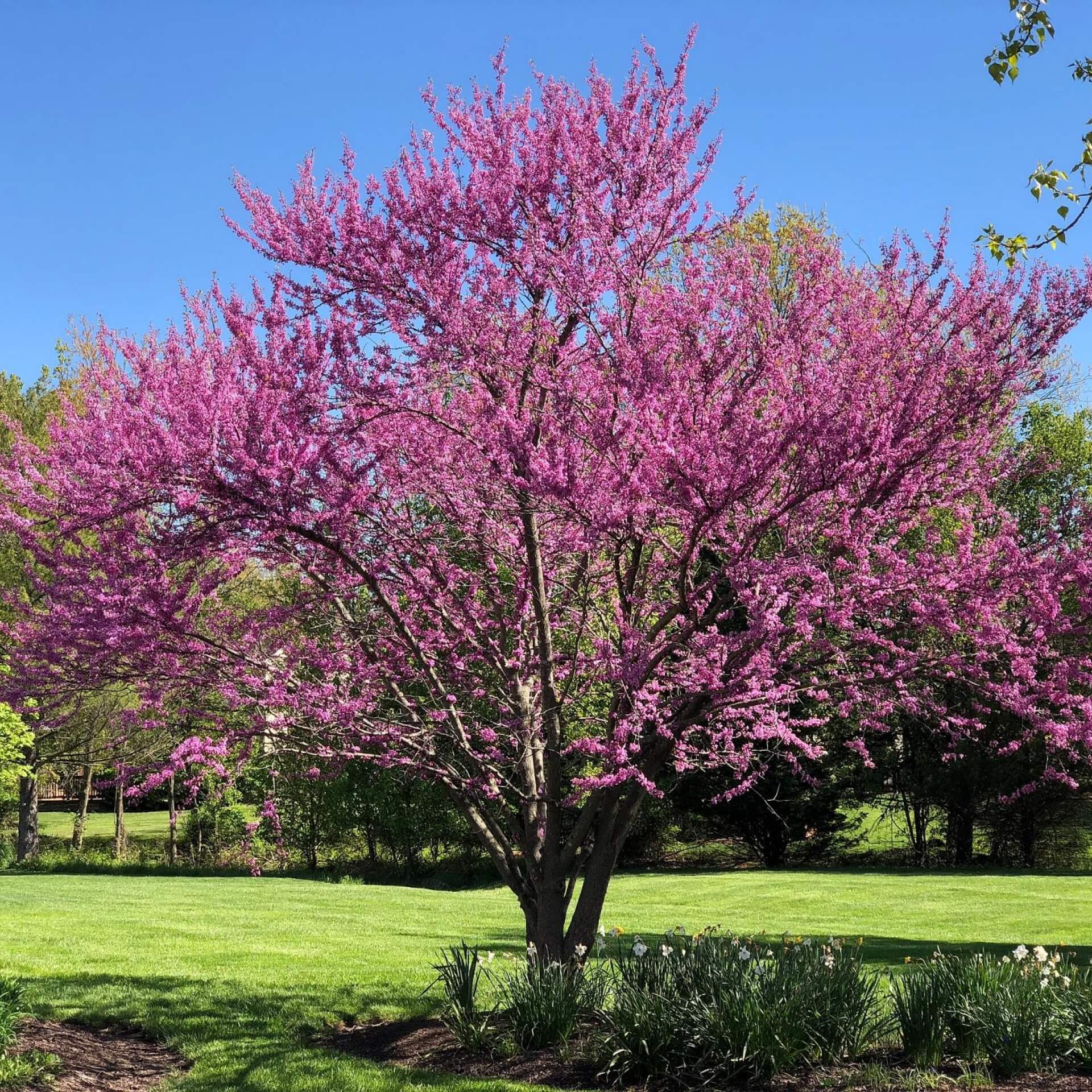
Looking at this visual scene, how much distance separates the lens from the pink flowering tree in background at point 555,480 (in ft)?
18.4

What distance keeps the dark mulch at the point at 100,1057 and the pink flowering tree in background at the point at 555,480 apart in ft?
6.31

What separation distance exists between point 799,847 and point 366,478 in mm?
19285

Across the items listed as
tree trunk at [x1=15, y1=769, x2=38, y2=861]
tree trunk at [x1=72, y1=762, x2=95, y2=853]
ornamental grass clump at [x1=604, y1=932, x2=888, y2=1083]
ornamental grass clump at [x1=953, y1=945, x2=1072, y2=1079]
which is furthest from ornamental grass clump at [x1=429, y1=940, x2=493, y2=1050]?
tree trunk at [x1=72, y1=762, x2=95, y2=853]

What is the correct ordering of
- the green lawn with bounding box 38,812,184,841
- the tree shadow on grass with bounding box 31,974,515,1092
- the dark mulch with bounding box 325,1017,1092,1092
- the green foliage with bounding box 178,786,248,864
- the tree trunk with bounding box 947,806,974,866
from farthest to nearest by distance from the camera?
the green lawn with bounding box 38,812,184,841 < the green foliage with bounding box 178,786,248,864 < the tree trunk with bounding box 947,806,974,866 < the tree shadow on grass with bounding box 31,974,515,1092 < the dark mulch with bounding box 325,1017,1092,1092

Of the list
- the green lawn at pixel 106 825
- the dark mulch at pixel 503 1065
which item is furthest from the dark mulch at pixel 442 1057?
the green lawn at pixel 106 825

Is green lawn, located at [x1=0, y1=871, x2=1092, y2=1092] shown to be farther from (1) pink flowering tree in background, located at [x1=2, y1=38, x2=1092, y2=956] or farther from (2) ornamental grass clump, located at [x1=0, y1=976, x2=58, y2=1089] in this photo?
(1) pink flowering tree in background, located at [x1=2, y1=38, x2=1092, y2=956]

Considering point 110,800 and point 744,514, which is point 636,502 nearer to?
point 744,514

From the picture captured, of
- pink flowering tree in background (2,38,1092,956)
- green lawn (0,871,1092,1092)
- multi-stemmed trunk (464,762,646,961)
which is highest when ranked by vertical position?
pink flowering tree in background (2,38,1092,956)

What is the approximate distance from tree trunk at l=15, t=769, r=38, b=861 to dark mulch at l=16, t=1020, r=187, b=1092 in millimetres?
18193

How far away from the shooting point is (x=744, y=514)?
586 centimetres

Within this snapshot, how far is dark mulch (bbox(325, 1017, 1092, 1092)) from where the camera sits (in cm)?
552

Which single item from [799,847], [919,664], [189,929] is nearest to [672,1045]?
[919,664]

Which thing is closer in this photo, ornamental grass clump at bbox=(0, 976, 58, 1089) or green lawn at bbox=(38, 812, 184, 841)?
ornamental grass clump at bbox=(0, 976, 58, 1089)

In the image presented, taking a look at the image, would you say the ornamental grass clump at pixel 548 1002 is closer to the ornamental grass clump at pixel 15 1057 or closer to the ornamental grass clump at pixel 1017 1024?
the ornamental grass clump at pixel 1017 1024
